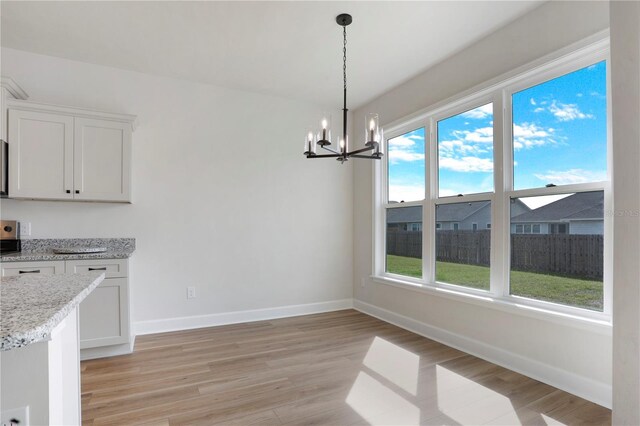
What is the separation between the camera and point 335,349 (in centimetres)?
323

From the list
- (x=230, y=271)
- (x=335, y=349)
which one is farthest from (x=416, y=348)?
(x=230, y=271)

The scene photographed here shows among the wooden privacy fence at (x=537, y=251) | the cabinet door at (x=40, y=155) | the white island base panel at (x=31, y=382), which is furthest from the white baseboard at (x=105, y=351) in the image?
the wooden privacy fence at (x=537, y=251)

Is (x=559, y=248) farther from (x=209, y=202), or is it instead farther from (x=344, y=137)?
(x=209, y=202)

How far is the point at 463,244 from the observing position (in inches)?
132

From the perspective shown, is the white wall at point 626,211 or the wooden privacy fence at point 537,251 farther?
the wooden privacy fence at point 537,251

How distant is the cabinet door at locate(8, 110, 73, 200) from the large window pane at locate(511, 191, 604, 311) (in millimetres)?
4054

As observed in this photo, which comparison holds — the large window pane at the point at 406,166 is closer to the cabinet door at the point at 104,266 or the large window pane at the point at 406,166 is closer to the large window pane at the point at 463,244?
the large window pane at the point at 463,244

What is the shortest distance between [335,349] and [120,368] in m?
1.86

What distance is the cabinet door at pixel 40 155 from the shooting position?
2.98 m

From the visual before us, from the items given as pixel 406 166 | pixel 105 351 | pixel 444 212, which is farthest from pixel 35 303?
pixel 406 166

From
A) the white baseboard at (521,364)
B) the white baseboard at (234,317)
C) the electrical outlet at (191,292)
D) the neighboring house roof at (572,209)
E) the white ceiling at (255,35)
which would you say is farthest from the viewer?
the electrical outlet at (191,292)

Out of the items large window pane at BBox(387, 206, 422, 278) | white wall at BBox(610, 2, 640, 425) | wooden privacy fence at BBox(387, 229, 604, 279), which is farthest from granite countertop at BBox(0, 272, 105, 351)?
large window pane at BBox(387, 206, 422, 278)

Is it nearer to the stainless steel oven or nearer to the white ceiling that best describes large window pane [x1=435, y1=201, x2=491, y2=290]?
the white ceiling

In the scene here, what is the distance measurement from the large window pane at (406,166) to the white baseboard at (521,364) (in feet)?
4.78
